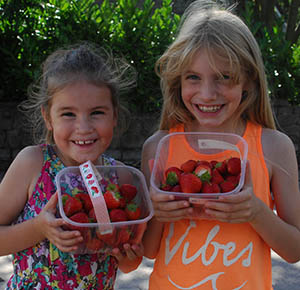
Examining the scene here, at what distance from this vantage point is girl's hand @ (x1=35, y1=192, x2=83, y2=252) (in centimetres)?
138

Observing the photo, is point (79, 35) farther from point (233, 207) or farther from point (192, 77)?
point (233, 207)

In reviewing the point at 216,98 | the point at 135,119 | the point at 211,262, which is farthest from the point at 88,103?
the point at 135,119

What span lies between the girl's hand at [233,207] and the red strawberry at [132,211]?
9.1 inches

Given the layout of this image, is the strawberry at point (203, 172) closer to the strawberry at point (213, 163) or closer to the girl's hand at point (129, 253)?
the strawberry at point (213, 163)

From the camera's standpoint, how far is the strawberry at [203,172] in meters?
1.48

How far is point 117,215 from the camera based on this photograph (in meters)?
1.41

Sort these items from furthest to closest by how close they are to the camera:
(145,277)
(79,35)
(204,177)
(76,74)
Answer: (79,35) → (145,277) → (76,74) → (204,177)

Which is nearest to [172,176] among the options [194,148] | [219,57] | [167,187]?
[167,187]

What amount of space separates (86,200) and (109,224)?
14 cm

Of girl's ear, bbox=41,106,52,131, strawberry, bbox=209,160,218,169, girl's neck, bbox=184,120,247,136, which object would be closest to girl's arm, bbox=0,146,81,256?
girl's ear, bbox=41,106,52,131

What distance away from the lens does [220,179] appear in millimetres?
1483

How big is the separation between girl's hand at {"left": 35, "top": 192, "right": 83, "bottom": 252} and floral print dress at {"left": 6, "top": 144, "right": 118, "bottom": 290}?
151mm

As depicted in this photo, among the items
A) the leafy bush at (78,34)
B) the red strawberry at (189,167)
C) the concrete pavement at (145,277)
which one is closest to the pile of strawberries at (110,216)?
the red strawberry at (189,167)

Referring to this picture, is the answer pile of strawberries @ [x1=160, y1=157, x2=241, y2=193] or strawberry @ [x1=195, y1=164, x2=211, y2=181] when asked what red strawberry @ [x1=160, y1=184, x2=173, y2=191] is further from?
strawberry @ [x1=195, y1=164, x2=211, y2=181]
